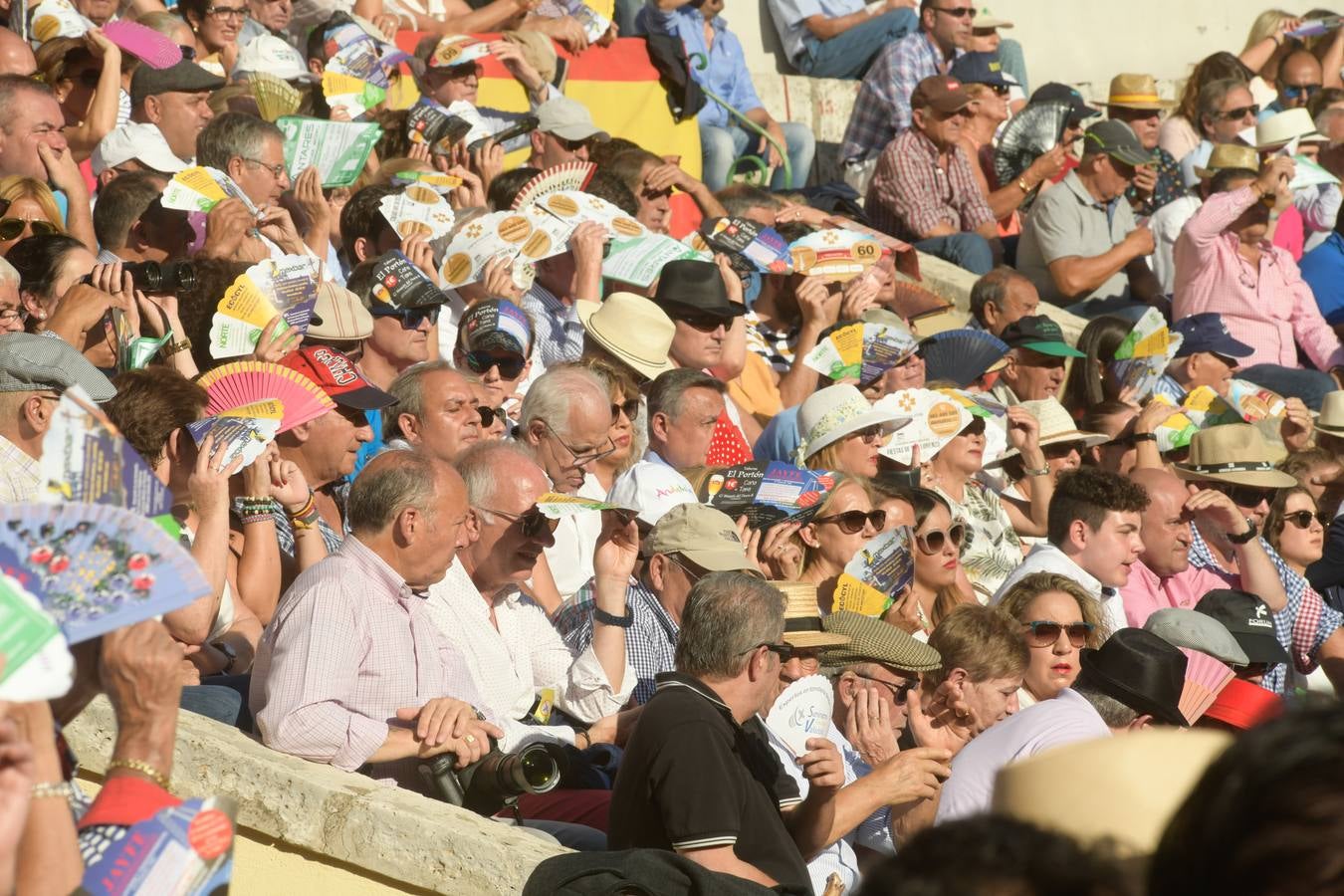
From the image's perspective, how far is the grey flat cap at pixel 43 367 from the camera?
476cm

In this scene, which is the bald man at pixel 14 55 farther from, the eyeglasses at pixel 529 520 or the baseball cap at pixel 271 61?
the eyeglasses at pixel 529 520

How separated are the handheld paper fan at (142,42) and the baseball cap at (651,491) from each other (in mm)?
3110

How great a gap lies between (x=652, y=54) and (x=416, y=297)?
4.96 meters

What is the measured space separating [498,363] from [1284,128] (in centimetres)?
639

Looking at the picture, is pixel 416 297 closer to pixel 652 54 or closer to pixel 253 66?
pixel 253 66

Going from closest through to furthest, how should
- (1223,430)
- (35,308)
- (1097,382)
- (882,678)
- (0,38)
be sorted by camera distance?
1. (882,678)
2. (35,308)
3. (0,38)
4. (1223,430)
5. (1097,382)

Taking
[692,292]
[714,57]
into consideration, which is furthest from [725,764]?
[714,57]

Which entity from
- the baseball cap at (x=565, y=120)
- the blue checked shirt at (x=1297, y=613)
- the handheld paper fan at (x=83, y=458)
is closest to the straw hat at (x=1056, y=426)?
the blue checked shirt at (x=1297, y=613)

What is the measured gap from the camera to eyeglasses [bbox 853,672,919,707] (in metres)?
5.08

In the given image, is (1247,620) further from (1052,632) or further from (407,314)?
(407,314)

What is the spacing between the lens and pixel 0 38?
24.0 feet

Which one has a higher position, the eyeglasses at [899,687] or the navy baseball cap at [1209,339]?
the eyeglasses at [899,687]

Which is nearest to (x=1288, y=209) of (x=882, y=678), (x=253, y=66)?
(x=253, y=66)

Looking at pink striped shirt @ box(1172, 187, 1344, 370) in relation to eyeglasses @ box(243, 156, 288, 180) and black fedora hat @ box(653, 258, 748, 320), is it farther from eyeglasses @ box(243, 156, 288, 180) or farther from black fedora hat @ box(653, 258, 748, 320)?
eyeglasses @ box(243, 156, 288, 180)
